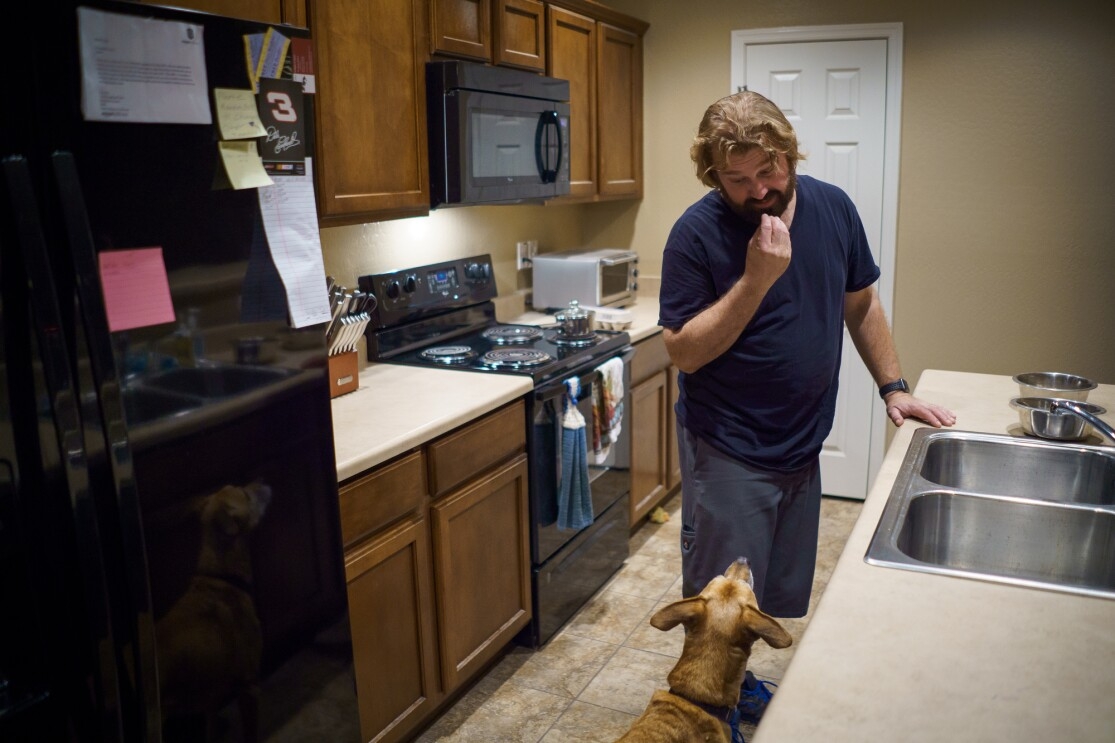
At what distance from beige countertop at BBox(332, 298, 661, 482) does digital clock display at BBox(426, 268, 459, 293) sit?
42cm

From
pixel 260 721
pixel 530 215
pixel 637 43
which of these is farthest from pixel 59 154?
pixel 637 43

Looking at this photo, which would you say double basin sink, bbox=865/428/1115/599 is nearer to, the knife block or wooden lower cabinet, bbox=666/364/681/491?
the knife block

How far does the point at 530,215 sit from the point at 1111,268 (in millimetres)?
2333

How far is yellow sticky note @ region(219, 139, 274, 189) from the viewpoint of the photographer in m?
1.55

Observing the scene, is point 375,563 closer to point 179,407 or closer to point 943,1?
point 179,407

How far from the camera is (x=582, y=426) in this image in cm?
296

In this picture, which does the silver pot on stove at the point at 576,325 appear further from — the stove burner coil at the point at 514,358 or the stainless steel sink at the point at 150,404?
the stainless steel sink at the point at 150,404

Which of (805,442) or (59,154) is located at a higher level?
(59,154)

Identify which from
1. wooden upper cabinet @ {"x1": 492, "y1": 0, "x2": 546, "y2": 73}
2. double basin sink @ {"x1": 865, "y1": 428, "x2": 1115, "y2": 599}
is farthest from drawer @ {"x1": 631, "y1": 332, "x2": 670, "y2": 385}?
double basin sink @ {"x1": 865, "y1": 428, "x2": 1115, "y2": 599}

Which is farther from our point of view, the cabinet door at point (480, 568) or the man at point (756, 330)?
the cabinet door at point (480, 568)

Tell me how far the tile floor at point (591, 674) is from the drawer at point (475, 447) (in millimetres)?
670

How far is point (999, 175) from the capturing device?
12.6ft

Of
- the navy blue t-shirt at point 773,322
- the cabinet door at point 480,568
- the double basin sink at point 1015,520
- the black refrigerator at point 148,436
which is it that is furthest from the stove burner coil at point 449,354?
the double basin sink at point 1015,520

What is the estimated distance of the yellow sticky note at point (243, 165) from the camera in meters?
1.55
